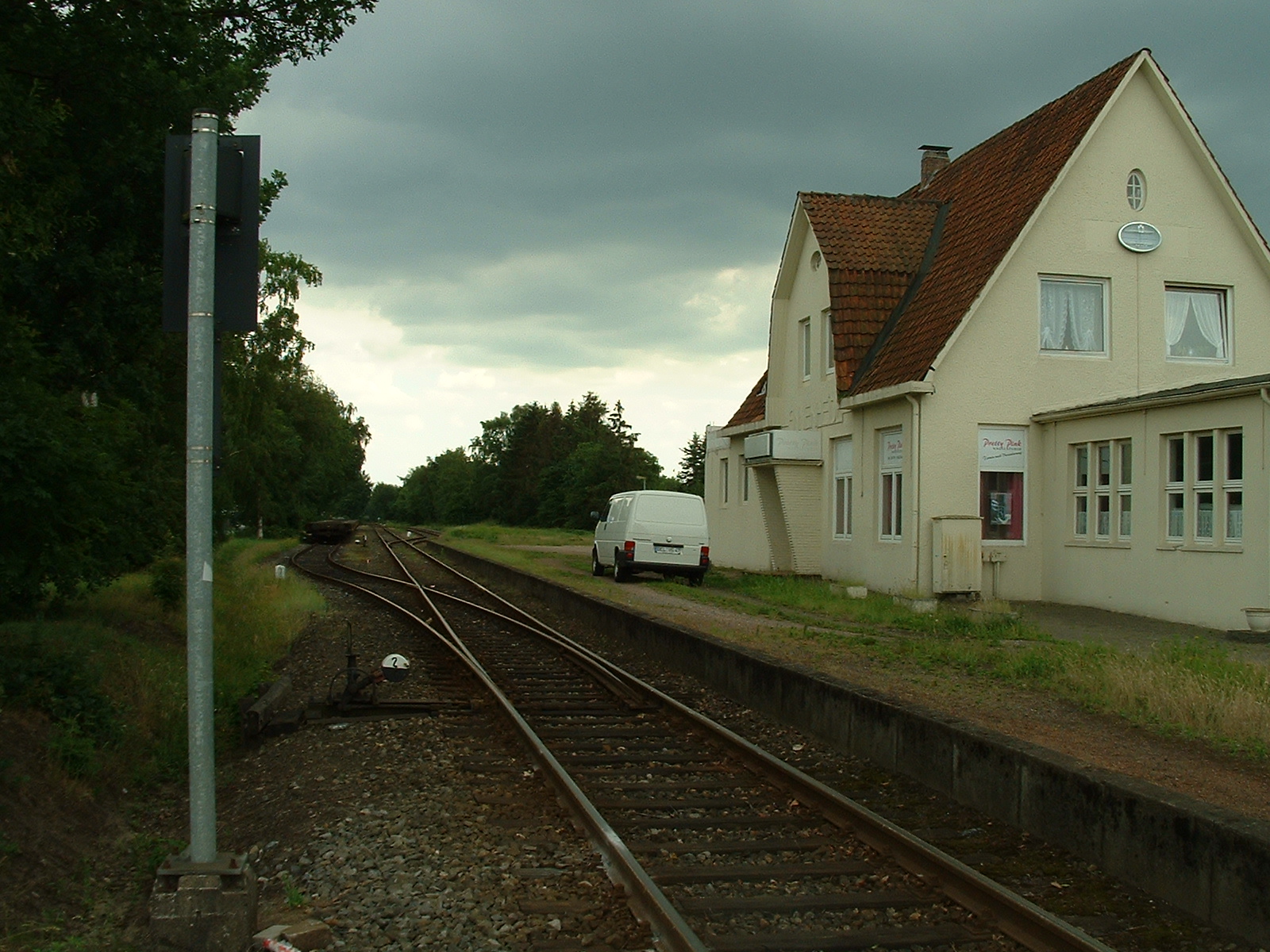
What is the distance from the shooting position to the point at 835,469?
81.0 feet

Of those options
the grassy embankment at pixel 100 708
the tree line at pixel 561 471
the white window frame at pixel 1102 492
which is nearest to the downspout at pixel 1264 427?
the white window frame at pixel 1102 492

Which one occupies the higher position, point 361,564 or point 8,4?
point 8,4

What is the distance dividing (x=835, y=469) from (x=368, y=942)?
20414mm

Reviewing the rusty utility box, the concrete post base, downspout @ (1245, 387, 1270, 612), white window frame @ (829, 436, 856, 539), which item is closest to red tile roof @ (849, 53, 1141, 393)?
white window frame @ (829, 436, 856, 539)

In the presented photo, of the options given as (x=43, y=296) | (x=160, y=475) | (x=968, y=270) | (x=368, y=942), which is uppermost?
(x=968, y=270)

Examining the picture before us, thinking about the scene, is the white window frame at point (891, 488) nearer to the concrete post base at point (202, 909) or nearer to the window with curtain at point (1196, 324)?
the window with curtain at point (1196, 324)

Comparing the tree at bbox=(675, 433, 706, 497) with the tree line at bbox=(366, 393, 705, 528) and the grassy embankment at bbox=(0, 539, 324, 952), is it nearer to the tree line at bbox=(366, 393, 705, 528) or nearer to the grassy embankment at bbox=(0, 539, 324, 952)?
the tree line at bbox=(366, 393, 705, 528)

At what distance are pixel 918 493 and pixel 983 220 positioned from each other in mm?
5914

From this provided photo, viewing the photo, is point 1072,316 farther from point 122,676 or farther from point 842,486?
point 122,676

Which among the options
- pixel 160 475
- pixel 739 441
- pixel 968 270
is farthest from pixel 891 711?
pixel 739 441

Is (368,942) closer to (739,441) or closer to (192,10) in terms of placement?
(192,10)

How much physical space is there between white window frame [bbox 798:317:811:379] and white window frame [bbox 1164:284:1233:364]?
753 centimetres

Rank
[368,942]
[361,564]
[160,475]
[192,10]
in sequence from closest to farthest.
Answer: [368,942]
[192,10]
[160,475]
[361,564]

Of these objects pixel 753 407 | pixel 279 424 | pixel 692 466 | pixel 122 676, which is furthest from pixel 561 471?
pixel 122 676
